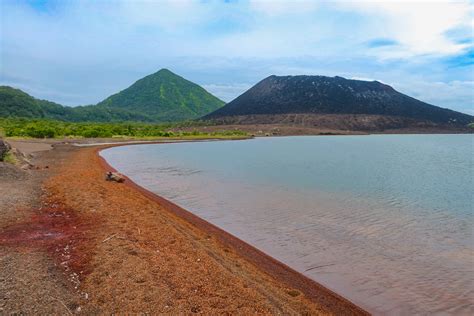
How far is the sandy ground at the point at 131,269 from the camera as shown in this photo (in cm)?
574

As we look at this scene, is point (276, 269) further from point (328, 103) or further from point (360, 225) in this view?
point (328, 103)

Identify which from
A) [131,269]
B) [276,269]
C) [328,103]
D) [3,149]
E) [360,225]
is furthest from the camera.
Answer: [328,103]

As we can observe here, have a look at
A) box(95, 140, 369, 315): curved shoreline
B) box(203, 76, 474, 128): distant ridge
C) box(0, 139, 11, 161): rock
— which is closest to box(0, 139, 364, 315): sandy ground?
box(95, 140, 369, 315): curved shoreline

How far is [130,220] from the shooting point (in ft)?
35.0

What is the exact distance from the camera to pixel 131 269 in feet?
22.7

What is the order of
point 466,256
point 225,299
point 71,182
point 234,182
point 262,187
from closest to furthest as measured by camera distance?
point 225,299
point 466,256
point 71,182
point 262,187
point 234,182

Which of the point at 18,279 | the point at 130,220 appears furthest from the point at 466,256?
the point at 18,279

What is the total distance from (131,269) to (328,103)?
15741cm

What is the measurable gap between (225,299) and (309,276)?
278cm

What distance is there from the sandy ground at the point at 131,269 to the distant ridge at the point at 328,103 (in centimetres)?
12796

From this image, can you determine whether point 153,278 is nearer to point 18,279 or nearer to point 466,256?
point 18,279

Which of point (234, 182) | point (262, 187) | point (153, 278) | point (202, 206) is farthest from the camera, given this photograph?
point (234, 182)

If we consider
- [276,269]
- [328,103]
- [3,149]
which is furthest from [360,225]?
[328,103]

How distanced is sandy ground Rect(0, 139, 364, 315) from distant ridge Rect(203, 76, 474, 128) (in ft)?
420
